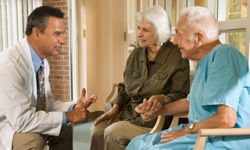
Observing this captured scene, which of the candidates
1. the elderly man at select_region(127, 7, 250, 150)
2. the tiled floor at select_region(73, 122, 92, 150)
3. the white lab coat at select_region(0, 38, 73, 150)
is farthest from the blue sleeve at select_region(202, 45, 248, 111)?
the tiled floor at select_region(73, 122, 92, 150)

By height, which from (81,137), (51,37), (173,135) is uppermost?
(51,37)

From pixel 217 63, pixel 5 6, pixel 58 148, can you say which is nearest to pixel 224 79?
pixel 217 63

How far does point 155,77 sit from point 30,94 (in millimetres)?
794

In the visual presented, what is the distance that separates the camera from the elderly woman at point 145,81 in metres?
2.15

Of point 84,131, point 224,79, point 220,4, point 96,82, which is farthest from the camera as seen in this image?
point 96,82

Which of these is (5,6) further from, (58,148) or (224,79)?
(224,79)

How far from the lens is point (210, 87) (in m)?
1.48

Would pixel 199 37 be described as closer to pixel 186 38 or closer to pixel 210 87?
pixel 186 38

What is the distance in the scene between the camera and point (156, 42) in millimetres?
2275

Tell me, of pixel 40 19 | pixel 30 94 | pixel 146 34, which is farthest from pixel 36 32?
pixel 146 34

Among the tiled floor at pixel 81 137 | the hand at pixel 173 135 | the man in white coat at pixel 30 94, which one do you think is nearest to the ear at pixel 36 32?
the man in white coat at pixel 30 94

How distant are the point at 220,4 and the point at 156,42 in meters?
0.66

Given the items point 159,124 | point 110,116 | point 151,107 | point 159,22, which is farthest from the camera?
point 110,116

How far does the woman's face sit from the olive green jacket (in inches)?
2.8
